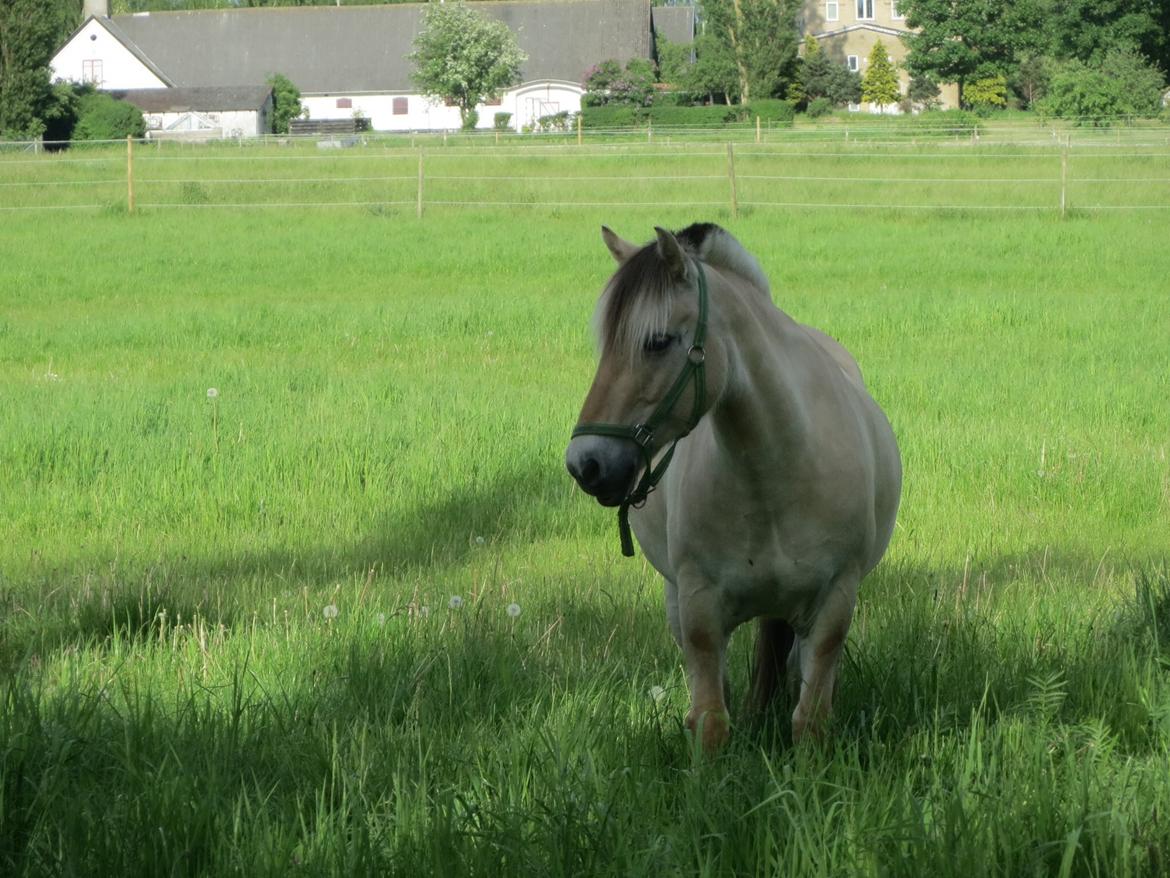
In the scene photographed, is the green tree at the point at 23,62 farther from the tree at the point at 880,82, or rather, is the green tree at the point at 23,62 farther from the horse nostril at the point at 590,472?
the horse nostril at the point at 590,472

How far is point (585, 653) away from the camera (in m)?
4.52

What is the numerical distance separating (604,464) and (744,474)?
0.64m

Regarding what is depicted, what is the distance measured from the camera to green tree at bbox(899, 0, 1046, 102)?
69.2 meters

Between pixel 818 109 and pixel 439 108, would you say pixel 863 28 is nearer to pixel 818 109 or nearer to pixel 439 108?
pixel 818 109

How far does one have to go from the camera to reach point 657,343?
3.03m

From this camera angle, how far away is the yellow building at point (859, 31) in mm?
87694

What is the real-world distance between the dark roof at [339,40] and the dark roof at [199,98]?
433cm

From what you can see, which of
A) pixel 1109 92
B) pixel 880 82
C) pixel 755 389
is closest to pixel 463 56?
pixel 880 82

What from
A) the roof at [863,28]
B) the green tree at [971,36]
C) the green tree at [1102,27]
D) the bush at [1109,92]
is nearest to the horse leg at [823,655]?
the bush at [1109,92]

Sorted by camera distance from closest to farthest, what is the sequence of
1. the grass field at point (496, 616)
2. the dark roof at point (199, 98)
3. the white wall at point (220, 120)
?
1. the grass field at point (496, 616)
2. the white wall at point (220, 120)
3. the dark roof at point (199, 98)

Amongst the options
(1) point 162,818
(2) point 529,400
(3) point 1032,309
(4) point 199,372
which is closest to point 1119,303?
(3) point 1032,309

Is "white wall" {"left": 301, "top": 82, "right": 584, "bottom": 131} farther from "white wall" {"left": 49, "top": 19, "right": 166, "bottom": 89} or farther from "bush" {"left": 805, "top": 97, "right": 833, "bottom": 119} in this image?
"bush" {"left": 805, "top": 97, "right": 833, "bottom": 119}

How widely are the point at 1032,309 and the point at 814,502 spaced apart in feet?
35.9

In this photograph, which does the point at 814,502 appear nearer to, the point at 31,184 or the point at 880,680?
the point at 880,680
